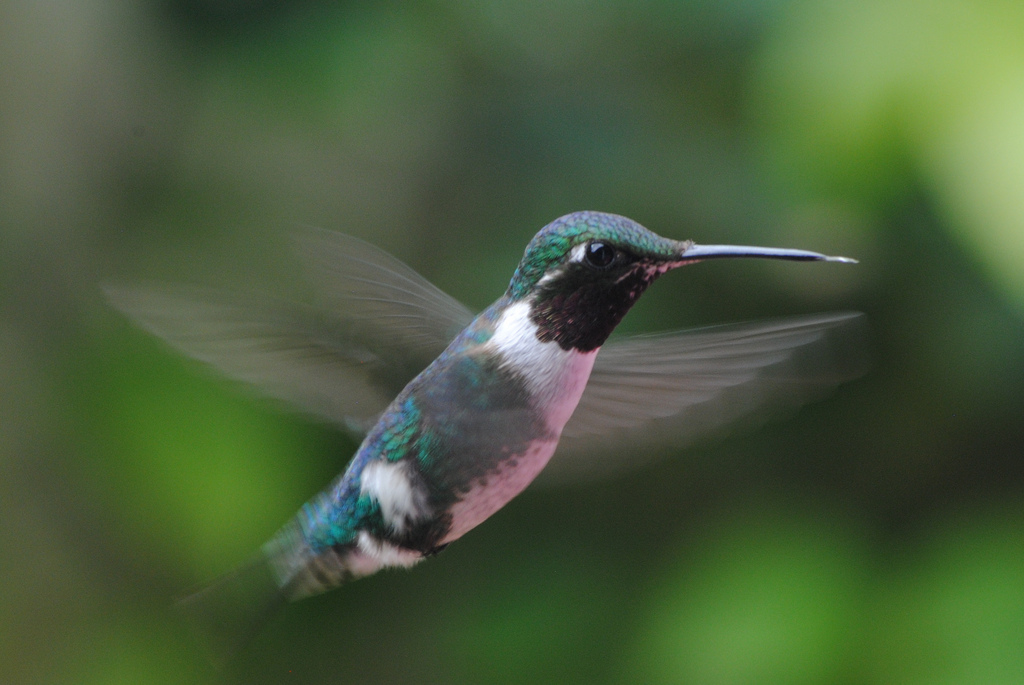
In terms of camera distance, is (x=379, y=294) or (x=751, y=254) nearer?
(x=751, y=254)

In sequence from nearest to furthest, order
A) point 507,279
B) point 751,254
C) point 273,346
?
1. point 751,254
2. point 273,346
3. point 507,279

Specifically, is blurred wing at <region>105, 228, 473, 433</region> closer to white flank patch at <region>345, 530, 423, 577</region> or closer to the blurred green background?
white flank patch at <region>345, 530, 423, 577</region>

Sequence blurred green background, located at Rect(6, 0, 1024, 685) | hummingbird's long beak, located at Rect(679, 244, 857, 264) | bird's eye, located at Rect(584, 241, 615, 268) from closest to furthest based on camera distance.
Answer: hummingbird's long beak, located at Rect(679, 244, 857, 264)
bird's eye, located at Rect(584, 241, 615, 268)
blurred green background, located at Rect(6, 0, 1024, 685)

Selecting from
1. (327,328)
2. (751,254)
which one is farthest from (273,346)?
(751,254)

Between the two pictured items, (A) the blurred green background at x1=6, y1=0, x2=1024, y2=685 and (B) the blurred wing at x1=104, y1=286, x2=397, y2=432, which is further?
(A) the blurred green background at x1=6, y1=0, x2=1024, y2=685

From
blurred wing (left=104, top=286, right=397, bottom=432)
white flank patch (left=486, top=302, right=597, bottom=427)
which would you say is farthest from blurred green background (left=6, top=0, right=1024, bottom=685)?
white flank patch (left=486, top=302, right=597, bottom=427)

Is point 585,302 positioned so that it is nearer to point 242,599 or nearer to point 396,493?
point 396,493

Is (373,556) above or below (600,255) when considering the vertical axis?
below
